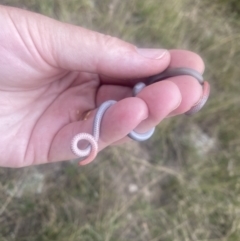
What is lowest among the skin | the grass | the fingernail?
the grass

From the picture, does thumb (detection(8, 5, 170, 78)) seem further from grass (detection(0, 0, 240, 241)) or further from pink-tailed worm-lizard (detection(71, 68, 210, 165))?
grass (detection(0, 0, 240, 241))

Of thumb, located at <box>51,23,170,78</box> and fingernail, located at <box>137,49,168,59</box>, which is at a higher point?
fingernail, located at <box>137,49,168,59</box>

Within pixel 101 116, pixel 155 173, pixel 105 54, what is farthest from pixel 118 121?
pixel 155 173

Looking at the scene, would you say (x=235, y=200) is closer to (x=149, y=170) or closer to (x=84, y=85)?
(x=149, y=170)

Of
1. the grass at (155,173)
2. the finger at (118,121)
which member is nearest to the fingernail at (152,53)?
the finger at (118,121)

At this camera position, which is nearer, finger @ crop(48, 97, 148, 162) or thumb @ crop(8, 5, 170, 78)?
finger @ crop(48, 97, 148, 162)

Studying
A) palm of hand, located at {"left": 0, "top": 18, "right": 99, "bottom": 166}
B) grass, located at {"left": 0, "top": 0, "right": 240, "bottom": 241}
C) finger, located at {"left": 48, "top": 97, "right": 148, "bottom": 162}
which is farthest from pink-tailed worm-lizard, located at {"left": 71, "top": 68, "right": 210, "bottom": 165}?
grass, located at {"left": 0, "top": 0, "right": 240, "bottom": 241}
